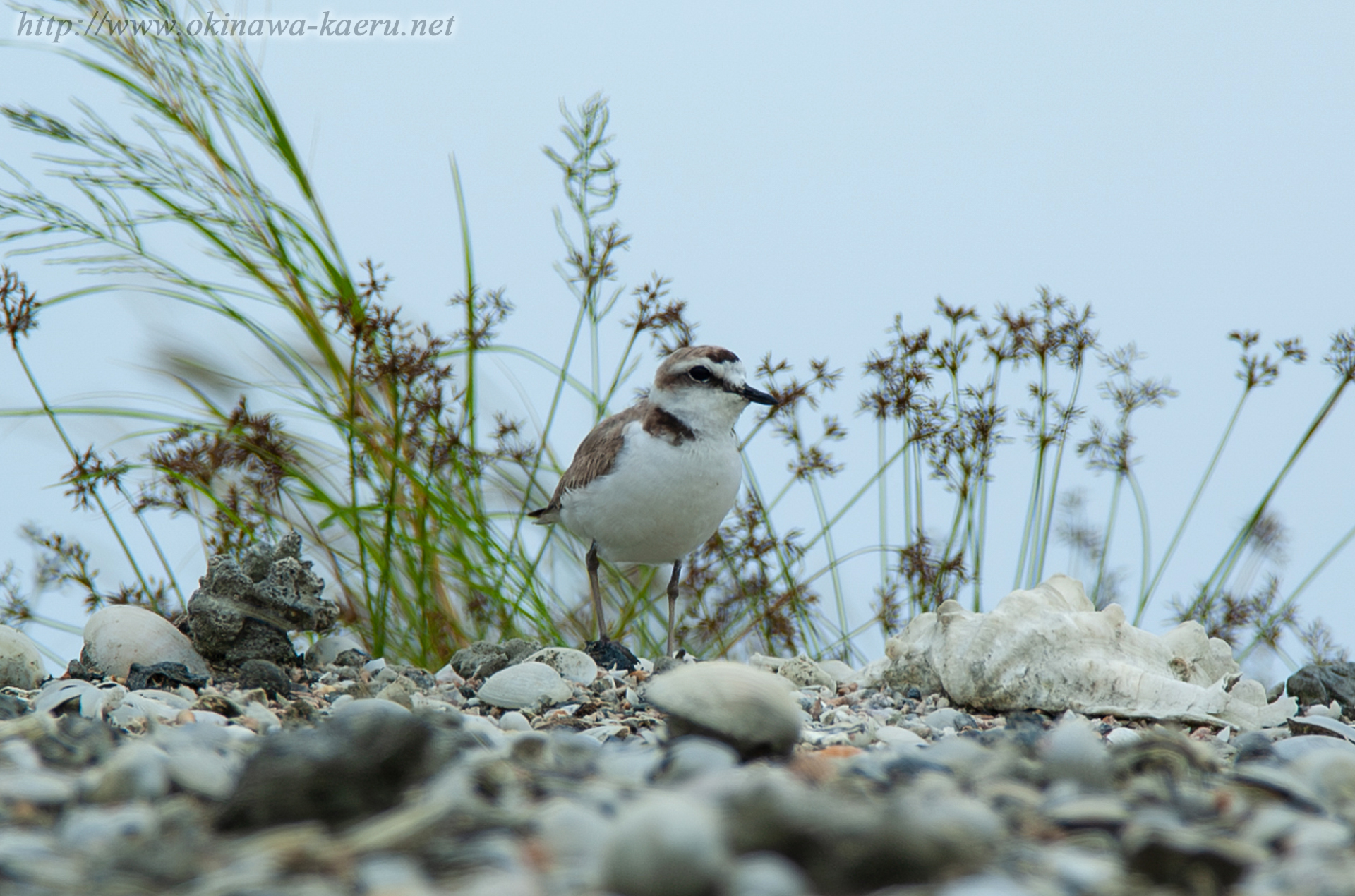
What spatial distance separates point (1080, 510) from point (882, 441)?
1.32 metres

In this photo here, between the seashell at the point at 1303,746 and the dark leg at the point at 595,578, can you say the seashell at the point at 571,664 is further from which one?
the seashell at the point at 1303,746

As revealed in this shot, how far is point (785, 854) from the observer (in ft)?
5.41

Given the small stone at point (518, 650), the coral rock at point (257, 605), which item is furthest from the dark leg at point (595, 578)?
the coral rock at point (257, 605)

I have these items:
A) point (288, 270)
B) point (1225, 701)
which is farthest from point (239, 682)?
point (1225, 701)

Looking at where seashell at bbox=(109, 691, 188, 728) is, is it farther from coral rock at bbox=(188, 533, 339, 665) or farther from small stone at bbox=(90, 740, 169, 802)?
small stone at bbox=(90, 740, 169, 802)

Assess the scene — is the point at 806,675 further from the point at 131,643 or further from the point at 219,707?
the point at 131,643

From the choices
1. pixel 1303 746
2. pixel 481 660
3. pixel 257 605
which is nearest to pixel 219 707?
pixel 257 605

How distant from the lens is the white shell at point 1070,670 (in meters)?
3.97

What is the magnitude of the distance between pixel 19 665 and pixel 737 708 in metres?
3.03

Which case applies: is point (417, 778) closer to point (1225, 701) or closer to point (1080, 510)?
point (1225, 701)

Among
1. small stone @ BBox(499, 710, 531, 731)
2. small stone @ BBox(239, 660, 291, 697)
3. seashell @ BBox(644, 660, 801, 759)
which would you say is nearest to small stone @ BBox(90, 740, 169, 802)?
seashell @ BBox(644, 660, 801, 759)

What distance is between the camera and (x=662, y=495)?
14.8 feet

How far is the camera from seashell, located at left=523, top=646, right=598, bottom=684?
13.7ft

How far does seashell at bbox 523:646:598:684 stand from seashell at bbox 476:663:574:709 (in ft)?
0.85
